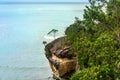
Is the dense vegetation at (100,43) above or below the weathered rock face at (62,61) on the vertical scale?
→ above

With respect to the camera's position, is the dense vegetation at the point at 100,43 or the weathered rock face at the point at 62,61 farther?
the weathered rock face at the point at 62,61

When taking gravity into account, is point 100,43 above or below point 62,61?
above

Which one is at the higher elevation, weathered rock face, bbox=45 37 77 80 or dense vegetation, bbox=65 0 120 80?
dense vegetation, bbox=65 0 120 80

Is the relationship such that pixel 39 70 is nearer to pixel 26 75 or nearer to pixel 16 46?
pixel 26 75

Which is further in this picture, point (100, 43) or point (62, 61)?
point (62, 61)

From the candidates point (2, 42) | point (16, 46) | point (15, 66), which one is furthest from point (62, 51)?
point (2, 42)

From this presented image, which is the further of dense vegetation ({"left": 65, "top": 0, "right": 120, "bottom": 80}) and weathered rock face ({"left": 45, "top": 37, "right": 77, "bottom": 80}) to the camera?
weathered rock face ({"left": 45, "top": 37, "right": 77, "bottom": 80})

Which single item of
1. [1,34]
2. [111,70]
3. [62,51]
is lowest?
[1,34]

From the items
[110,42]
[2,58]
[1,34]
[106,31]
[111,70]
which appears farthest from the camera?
[1,34]
